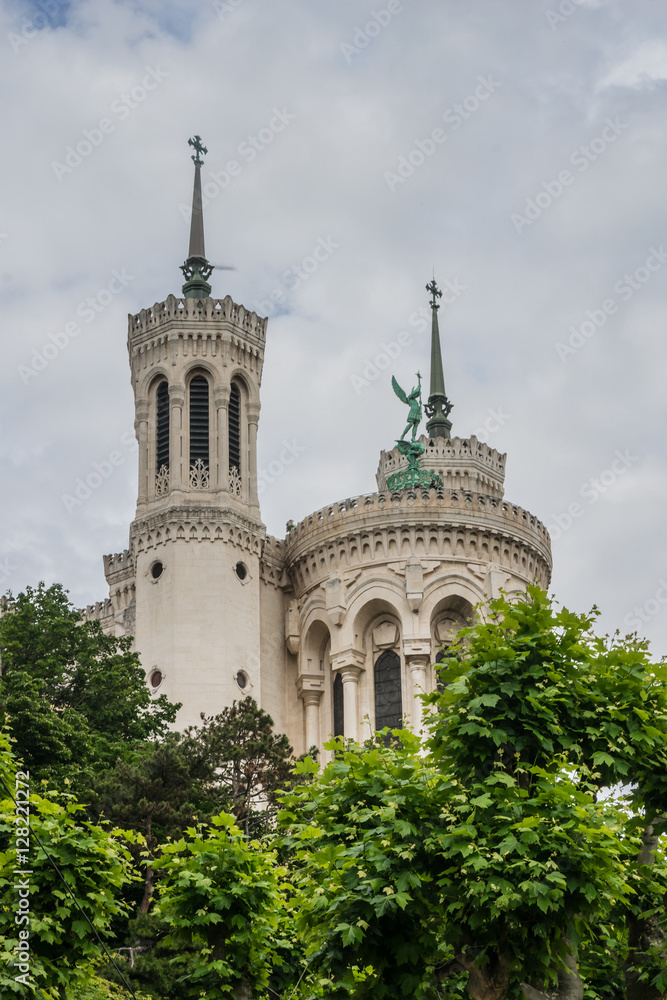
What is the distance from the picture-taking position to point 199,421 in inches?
2035

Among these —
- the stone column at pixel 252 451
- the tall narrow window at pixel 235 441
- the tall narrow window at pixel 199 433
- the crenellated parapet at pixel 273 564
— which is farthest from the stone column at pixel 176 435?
the crenellated parapet at pixel 273 564

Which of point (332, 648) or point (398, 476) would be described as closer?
point (332, 648)

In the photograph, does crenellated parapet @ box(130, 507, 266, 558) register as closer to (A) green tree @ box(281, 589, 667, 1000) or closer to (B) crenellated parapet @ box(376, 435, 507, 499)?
(B) crenellated parapet @ box(376, 435, 507, 499)

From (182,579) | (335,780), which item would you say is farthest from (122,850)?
(182,579)

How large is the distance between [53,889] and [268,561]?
32.6m

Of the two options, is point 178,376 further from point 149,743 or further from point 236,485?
point 149,743

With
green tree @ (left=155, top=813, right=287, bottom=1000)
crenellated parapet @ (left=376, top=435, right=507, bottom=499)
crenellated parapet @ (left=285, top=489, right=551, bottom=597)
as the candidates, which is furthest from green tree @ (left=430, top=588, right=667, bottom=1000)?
crenellated parapet @ (left=376, top=435, right=507, bottom=499)

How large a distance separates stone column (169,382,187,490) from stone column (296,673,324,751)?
7.92 metres

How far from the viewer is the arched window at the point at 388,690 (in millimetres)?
50000

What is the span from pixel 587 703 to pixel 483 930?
11.3ft

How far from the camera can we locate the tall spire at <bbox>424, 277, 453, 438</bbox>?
7144 cm

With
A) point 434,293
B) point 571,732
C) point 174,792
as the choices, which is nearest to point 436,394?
point 434,293

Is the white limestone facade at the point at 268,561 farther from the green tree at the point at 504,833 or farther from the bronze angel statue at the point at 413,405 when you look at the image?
the green tree at the point at 504,833

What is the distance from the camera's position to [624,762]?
2077 cm
